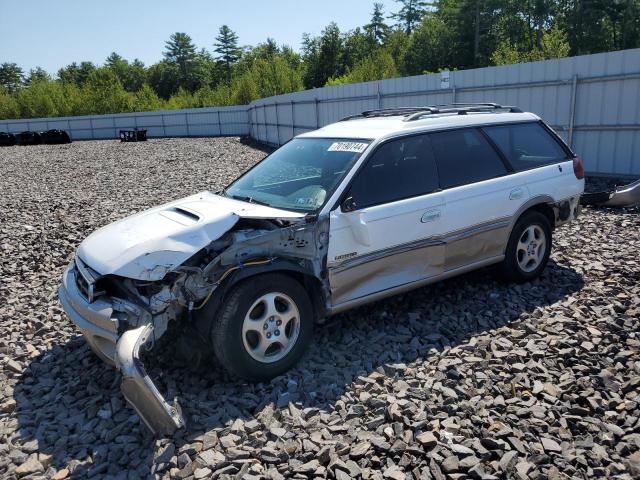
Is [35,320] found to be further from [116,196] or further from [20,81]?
[20,81]

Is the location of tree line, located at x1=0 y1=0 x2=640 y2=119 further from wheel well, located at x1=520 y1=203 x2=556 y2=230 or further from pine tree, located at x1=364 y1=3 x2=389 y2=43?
wheel well, located at x1=520 y1=203 x2=556 y2=230

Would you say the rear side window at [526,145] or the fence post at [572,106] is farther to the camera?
the fence post at [572,106]

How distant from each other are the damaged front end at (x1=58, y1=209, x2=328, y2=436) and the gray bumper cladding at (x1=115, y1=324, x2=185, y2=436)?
2cm

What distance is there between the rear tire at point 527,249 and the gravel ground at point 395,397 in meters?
0.16

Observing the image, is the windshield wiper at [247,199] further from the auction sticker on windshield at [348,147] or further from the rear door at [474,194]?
the rear door at [474,194]

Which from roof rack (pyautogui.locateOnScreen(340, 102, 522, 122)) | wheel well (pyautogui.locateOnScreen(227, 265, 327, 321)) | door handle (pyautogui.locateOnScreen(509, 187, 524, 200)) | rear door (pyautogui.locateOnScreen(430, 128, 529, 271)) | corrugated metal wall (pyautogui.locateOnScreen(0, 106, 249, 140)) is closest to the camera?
wheel well (pyautogui.locateOnScreen(227, 265, 327, 321))

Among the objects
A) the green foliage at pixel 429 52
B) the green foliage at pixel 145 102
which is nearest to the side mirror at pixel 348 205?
the green foliage at pixel 429 52

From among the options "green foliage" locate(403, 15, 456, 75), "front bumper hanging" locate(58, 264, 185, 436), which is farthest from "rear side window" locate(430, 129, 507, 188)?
"green foliage" locate(403, 15, 456, 75)

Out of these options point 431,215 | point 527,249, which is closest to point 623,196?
point 527,249

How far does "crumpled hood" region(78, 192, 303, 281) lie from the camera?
3553mm

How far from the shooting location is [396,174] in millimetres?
4527

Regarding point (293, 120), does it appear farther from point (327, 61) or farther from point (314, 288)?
point (327, 61)

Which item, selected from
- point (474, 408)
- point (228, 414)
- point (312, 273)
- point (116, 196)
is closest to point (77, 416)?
point (228, 414)

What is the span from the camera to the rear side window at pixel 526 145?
531 centimetres
